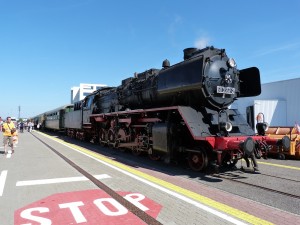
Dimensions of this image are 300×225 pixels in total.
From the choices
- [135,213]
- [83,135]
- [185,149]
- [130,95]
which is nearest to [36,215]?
[135,213]

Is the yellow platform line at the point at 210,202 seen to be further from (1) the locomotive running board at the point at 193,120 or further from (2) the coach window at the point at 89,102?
(2) the coach window at the point at 89,102

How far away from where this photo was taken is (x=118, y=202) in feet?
18.8

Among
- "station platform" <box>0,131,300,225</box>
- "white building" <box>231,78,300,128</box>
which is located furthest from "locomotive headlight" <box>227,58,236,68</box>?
"white building" <box>231,78,300,128</box>

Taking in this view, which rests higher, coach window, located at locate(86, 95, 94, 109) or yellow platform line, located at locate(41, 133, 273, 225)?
coach window, located at locate(86, 95, 94, 109)

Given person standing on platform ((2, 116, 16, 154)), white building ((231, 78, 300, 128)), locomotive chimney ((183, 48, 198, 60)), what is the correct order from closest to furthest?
locomotive chimney ((183, 48, 198, 60)) → person standing on platform ((2, 116, 16, 154)) → white building ((231, 78, 300, 128))

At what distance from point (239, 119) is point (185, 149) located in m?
2.10

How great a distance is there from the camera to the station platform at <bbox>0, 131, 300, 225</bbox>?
4.80m

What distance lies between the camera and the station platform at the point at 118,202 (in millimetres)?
4805

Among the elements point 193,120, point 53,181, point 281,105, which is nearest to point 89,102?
point 193,120

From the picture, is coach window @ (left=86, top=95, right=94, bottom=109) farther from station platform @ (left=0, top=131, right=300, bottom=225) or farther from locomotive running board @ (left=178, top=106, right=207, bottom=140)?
locomotive running board @ (left=178, top=106, right=207, bottom=140)

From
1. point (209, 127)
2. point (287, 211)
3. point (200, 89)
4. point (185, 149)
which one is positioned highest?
point (200, 89)

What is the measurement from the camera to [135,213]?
507 centimetres

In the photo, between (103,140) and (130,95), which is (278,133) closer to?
(130,95)

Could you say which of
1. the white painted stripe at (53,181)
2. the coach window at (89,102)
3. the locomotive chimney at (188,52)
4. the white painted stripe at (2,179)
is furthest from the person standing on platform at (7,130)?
the locomotive chimney at (188,52)
